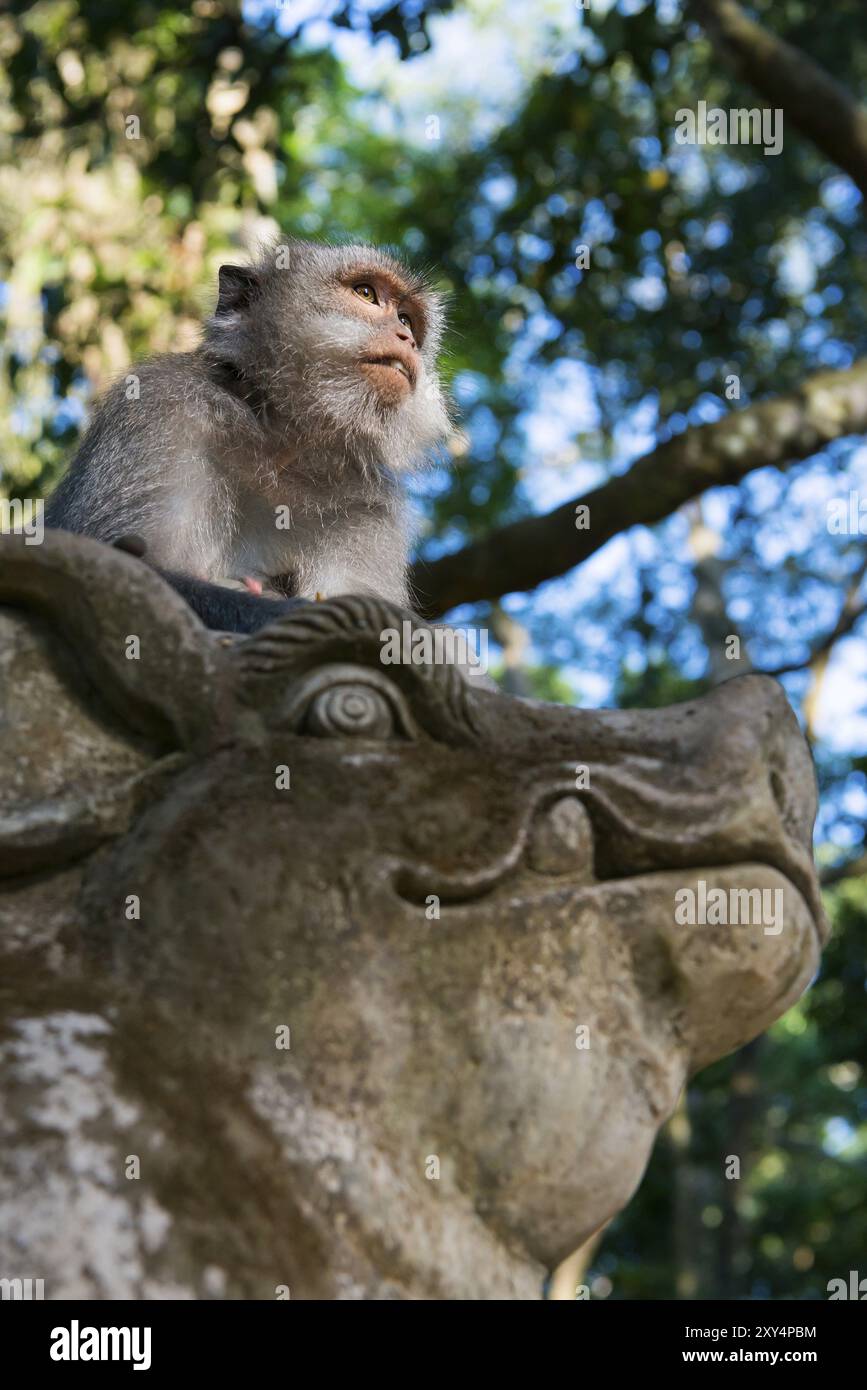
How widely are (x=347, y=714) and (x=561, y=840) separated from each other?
0.32m

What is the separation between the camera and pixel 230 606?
306 cm

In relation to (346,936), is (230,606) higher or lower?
higher

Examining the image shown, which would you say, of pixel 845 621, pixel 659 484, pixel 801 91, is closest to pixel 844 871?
pixel 845 621

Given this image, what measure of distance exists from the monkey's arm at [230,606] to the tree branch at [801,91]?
5196 mm

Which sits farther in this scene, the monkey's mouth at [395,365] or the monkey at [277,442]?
the monkey's mouth at [395,365]

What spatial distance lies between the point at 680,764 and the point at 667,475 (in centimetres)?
477

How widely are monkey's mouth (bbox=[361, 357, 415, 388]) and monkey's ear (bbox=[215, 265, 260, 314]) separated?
17.5 inches

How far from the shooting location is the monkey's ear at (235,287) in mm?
4840

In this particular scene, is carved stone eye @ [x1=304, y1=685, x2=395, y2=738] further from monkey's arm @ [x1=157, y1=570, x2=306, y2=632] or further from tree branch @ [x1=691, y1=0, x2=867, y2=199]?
tree branch @ [x1=691, y1=0, x2=867, y2=199]

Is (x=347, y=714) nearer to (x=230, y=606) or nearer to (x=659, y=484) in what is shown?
(x=230, y=606)

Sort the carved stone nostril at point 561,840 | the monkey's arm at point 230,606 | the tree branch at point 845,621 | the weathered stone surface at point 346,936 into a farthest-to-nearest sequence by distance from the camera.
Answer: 1. the tree branch at point 845,621
2. the monkey's arm at point 230,606
3. the carved stone nostril at point 561,840
4. the weathered stone surface at point 346,936

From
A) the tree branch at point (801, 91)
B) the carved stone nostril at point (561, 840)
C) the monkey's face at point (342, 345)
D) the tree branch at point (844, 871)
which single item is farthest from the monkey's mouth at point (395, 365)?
the tree branch at point (844, 871)

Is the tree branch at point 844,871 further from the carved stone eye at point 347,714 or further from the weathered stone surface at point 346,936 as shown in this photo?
the carved stone eye at point 347,714

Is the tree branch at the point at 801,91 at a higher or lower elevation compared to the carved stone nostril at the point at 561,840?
higher
